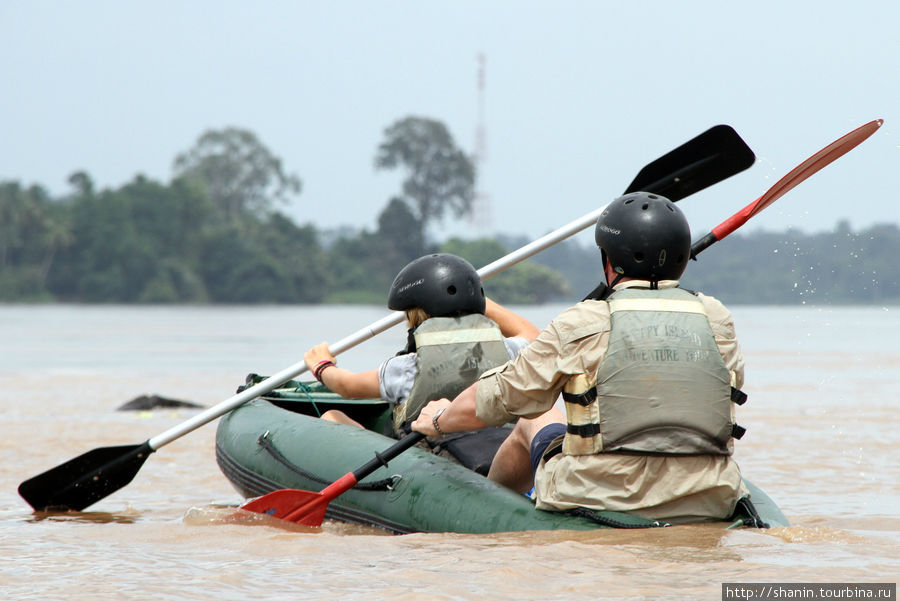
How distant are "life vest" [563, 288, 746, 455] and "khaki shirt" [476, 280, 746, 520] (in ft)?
0.16

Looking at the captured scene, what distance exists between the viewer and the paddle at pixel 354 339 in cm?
621

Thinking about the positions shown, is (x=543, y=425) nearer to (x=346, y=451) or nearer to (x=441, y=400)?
(x=441, y=400)

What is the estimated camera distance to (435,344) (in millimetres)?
5055

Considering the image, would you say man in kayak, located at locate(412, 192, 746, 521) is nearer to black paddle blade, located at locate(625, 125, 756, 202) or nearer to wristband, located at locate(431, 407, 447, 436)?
wristband, located at locate(431, 407, 447, 436)

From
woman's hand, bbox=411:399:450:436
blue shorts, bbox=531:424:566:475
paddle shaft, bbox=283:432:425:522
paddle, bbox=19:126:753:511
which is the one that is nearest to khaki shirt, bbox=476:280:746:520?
blue shorts, bbox=531:424:566:475

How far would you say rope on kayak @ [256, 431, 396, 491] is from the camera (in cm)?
505

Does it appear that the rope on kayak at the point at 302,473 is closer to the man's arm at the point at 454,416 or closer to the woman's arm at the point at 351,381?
the woman's arm at the point at 351,381

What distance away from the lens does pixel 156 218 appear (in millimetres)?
77500

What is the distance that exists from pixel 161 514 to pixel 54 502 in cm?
64

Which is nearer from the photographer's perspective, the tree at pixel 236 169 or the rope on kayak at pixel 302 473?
the rope on kayak at pixel 302 473

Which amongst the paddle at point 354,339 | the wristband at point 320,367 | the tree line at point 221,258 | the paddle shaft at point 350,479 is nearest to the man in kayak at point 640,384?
the paddle shaft at point 350,479

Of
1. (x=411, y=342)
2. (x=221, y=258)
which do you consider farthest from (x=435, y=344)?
(x=221, y=258)

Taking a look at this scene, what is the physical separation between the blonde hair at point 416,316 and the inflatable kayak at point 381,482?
552 mm

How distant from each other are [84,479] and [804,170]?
4.09m
